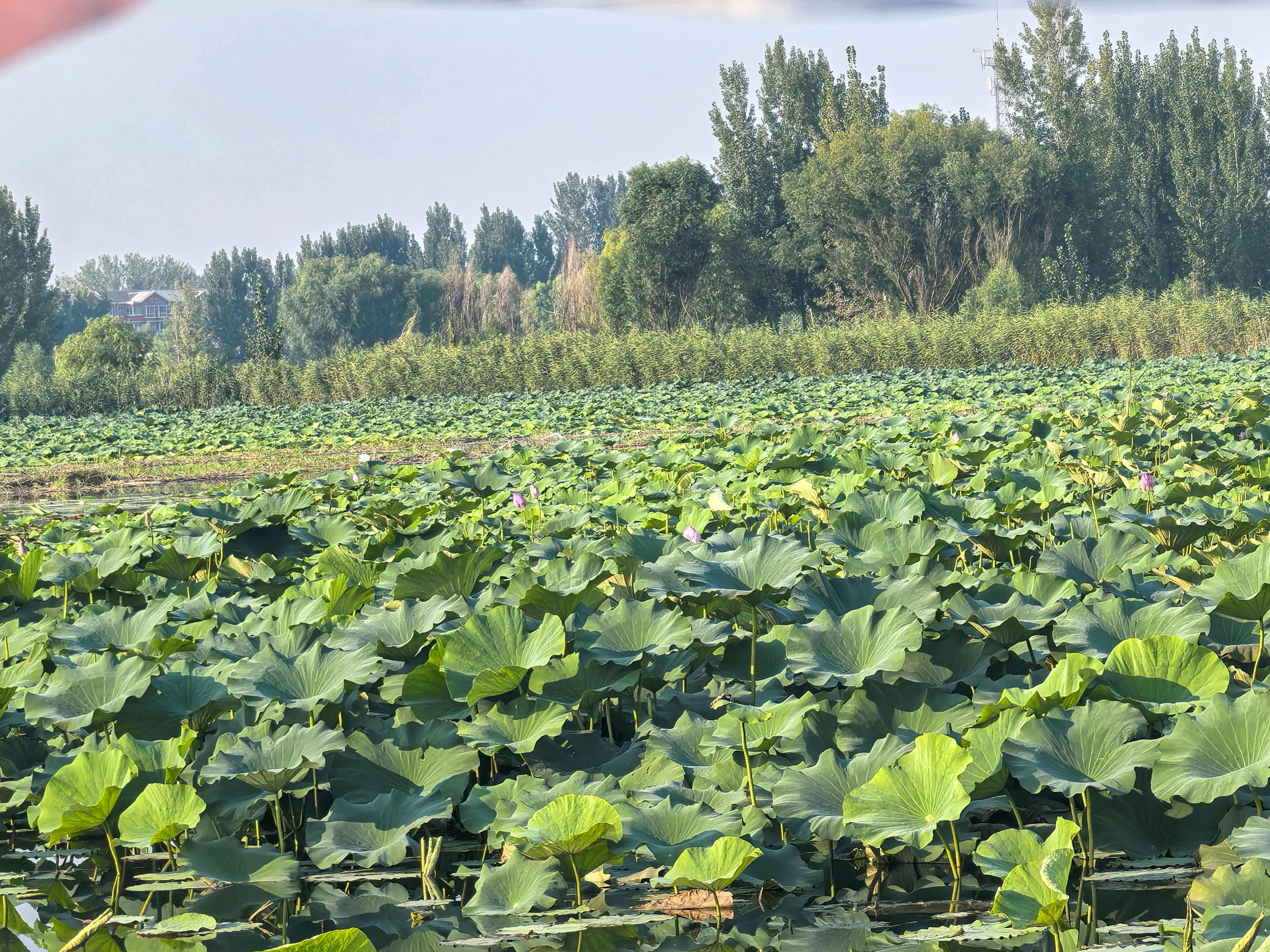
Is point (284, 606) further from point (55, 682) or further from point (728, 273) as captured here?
point (728, 273)

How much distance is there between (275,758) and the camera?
1.79 meters

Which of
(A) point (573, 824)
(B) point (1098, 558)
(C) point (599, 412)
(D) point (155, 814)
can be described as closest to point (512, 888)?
(A) point (573, 824)

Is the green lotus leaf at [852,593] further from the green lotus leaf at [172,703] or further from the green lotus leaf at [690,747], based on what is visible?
the green lotus leaf at [172,703]

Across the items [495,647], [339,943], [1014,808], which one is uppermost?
[339,943]

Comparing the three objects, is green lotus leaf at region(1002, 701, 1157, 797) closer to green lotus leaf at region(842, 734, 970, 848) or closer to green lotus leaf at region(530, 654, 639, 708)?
green lotus leaf at region(842, 734, 970, 848)

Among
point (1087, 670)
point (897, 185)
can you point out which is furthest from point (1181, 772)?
point (897, 185)

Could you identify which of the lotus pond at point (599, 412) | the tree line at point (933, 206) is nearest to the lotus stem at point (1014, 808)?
the lotus pond at point (599, 412)

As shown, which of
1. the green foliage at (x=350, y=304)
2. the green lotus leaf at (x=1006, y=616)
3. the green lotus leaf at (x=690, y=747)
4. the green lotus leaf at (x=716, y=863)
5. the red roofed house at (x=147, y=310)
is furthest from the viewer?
the red roofed house at (x=147, y=310)

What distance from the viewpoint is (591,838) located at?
151 centimetres

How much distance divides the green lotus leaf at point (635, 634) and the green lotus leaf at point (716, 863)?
56 centimetres

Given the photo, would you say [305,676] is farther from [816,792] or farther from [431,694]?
[816,792]

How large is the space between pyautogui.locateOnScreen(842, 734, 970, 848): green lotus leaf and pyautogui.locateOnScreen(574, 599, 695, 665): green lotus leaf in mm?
521

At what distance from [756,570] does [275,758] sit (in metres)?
0.92

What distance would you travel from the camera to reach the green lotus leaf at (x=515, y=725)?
1.85m
